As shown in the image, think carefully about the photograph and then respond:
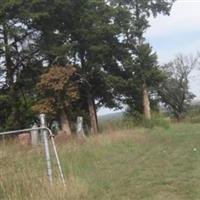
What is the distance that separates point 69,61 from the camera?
40312 mm

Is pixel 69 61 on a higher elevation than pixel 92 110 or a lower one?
higher

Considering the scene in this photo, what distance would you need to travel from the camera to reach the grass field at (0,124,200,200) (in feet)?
33.4

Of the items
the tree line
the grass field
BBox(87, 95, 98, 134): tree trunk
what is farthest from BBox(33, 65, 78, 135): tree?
the grass field

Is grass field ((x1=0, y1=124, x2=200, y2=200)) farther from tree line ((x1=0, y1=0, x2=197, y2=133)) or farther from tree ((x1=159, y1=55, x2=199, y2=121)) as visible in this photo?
tree ((x1=159, y1=55, x2=199, y2=121))

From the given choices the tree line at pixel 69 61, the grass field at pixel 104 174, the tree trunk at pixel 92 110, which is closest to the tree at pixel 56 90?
the tree line at pixel 69 61

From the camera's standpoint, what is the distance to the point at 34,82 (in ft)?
128

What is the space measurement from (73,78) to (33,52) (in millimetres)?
3590

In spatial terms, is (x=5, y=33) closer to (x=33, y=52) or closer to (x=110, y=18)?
(x=33, y=52)

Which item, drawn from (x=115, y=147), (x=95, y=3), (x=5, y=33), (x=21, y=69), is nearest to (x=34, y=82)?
(x=21, y=69)

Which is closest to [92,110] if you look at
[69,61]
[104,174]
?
[69,61]

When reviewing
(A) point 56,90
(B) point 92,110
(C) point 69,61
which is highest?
(C) point 69,61

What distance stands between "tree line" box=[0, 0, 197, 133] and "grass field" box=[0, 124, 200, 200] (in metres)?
19.0

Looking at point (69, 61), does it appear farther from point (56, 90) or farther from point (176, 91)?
point (176, 91)

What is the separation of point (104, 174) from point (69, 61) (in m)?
27.5
